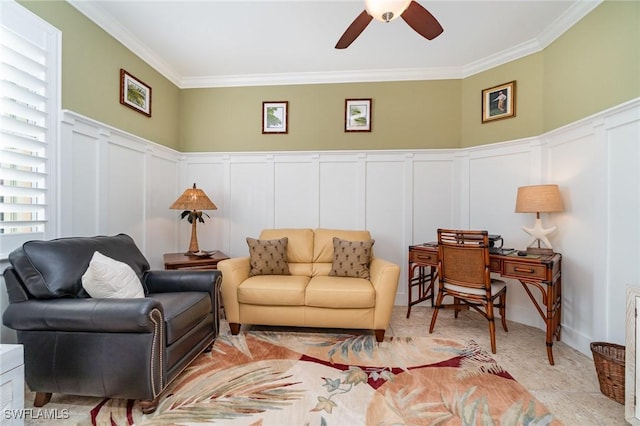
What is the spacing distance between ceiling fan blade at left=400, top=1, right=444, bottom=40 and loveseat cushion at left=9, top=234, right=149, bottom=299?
2.58 meters

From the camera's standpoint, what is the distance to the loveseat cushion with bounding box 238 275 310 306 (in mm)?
2572

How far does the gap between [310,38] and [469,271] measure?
8.82 feet

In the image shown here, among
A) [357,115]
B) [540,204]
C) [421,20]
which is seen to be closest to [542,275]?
[540,204]

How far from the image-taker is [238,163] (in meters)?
3.72

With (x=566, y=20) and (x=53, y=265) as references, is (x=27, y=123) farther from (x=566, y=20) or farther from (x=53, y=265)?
(x=566, y=20)

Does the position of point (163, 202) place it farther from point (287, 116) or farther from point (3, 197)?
point (287, 116)

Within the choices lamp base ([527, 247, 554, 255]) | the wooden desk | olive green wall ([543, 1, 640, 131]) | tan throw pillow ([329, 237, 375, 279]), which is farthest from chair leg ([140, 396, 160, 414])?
olive green wall ([543, 1, 640, 131])

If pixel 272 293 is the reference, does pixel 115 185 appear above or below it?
above

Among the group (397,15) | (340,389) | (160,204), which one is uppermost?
(397,15)

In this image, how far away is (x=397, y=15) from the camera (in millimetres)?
1610

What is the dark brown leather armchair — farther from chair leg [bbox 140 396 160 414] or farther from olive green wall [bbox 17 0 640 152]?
olive green wall [bbox 17 0 640 152]

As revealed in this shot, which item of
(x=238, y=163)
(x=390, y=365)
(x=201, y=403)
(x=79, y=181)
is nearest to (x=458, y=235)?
(x=390, y=365)

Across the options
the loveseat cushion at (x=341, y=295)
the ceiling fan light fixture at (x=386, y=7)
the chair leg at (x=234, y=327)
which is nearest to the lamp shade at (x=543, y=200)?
the loveseat cushion at (x=341, y=295)

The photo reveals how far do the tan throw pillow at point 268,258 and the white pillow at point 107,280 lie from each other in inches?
45.4
